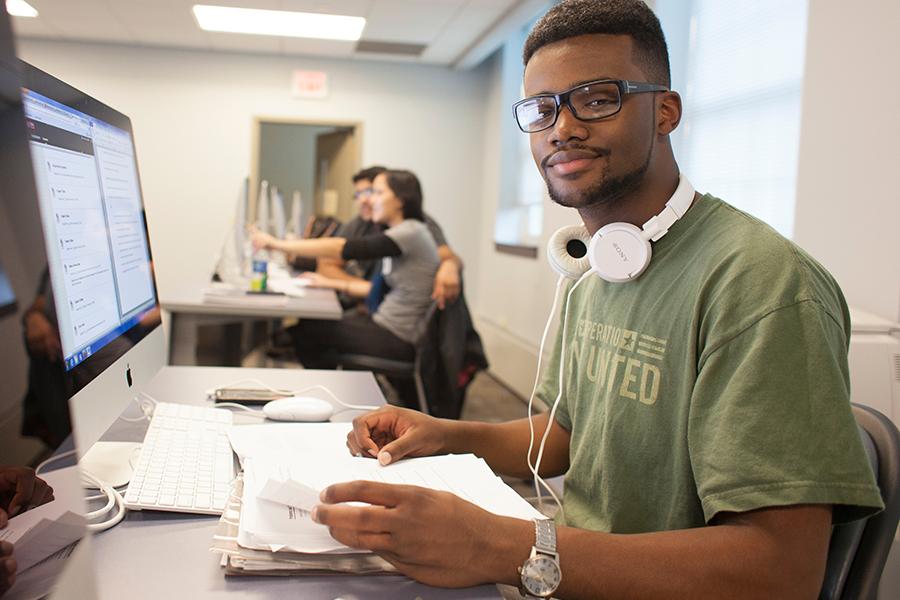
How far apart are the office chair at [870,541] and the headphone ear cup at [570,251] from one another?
1.40 ft

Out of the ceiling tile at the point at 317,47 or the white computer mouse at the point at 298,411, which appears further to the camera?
the ceiling tile at the point at 317,47

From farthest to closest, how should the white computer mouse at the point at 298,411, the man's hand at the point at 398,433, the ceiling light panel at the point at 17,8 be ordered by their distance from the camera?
the white computer mouse at the point at 298,411 < the man's hand at the point at 398,433 < the ceiling light panel at the point at 17,8

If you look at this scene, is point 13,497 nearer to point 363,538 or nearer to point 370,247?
point 363,538

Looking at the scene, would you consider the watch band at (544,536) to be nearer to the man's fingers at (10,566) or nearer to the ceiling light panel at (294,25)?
the man's fingers at (10,566)

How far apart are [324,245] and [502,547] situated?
287 centimetres

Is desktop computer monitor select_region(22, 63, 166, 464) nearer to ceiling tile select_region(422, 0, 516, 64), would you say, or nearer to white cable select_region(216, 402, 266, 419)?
white cable select_region(216, 402, 266, 419)

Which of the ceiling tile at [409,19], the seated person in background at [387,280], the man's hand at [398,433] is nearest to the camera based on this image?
the man's hand at [398,433]

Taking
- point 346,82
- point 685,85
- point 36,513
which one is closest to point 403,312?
point 685,85

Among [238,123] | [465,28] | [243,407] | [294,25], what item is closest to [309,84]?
[238,123]

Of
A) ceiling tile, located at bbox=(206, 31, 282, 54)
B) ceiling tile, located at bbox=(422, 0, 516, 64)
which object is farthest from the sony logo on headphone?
ceiling tile, located at bbox=(206, 31, 282, 54)

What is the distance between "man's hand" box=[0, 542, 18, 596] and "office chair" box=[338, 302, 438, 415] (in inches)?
107

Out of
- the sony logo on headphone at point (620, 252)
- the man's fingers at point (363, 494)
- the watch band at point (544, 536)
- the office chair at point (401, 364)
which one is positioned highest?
the sony logo on headphone at point (620, 252)

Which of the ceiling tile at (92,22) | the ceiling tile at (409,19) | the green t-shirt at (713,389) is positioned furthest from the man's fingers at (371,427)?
the ceiling tile at (409,19)

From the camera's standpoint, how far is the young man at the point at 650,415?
2.17 feet
